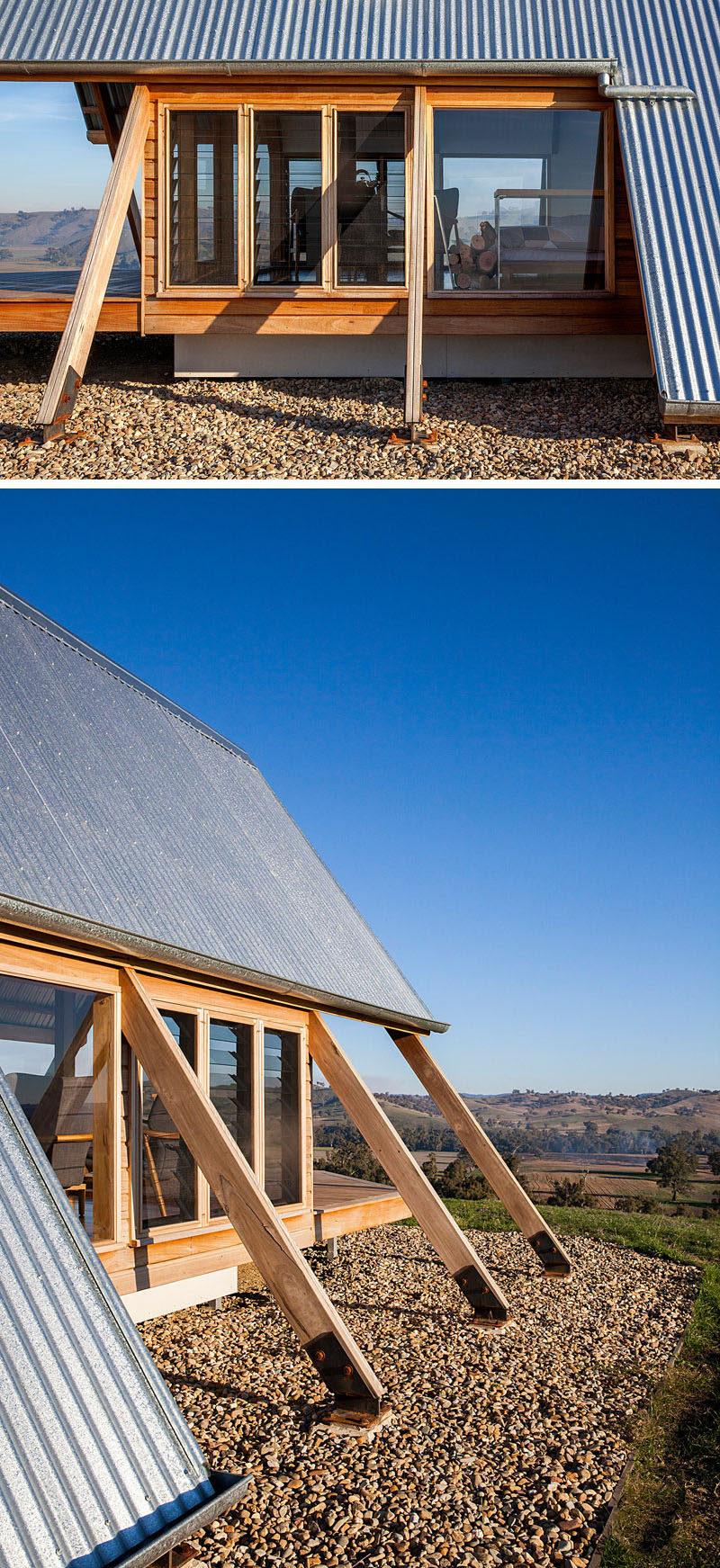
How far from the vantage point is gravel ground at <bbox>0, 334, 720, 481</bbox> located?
8.90 meters

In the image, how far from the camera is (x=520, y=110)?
10633 mm

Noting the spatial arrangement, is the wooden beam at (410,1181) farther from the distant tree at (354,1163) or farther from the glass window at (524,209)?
the distant tree at (354,1163)

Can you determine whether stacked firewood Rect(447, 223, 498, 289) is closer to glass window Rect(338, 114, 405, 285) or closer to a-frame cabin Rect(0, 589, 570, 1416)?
glass window Rect(338, 114, 405, 285)

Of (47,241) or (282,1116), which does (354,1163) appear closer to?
(282,1116)

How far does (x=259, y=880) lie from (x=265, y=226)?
6.61 metres

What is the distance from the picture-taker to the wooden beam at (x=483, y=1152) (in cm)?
892

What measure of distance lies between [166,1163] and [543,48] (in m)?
10.8

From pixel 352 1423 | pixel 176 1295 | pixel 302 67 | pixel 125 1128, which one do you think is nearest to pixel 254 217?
pixel 302 67

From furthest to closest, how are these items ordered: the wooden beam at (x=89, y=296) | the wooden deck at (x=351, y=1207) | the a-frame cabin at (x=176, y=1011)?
the wooden beam at (x=89, y=296), the wooden deck at (x=351, y=1207), the a-frame cabin at (x=176, y=1011)

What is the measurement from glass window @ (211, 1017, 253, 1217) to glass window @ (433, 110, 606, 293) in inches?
300

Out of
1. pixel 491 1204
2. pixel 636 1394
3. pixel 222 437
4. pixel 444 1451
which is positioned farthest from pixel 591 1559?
pixel 491 1204

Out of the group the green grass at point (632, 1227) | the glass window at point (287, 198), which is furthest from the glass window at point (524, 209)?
the green grass at point (632, 1227)

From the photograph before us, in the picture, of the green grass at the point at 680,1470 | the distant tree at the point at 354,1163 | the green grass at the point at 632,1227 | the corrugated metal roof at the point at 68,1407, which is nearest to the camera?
the corrugated metal roof at the point at 68,1407

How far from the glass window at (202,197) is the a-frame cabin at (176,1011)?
459 cm
